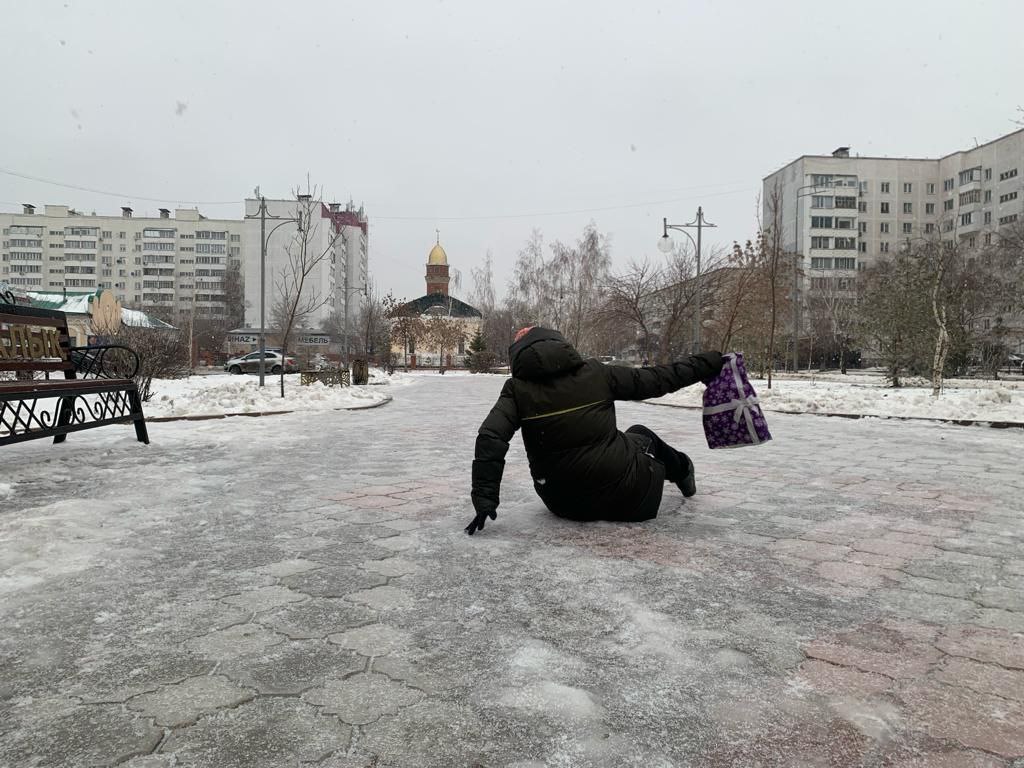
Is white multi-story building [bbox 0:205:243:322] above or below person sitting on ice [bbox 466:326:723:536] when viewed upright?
above

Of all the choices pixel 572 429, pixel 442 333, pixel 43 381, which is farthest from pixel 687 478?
pixel 442 333

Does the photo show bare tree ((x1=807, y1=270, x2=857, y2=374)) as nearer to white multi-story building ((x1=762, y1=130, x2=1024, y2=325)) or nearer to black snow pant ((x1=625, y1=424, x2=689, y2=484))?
white multi-story building ((x1=762, y1=130, x2=1024, y2=325))

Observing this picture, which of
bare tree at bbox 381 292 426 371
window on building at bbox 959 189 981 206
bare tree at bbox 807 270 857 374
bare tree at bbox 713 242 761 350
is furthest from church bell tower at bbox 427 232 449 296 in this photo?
bare tree at bbox 713 242 761 350

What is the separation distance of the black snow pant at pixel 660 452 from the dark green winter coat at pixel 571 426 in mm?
248

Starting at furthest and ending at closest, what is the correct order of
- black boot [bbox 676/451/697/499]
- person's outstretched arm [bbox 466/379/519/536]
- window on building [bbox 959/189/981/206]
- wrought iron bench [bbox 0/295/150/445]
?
window on building [bbox 959/189/981/206] < wrought iron bench [bbox 0/295/150/445] < black boot [bbox 676/451/697/499] < person's outstretched arm [bbox 466/379/519/536]

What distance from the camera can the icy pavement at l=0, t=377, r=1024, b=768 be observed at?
1.88 metres

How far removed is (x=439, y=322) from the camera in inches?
2355

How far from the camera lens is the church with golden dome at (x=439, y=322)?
60.3 metres

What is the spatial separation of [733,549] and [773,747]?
6.78 feet

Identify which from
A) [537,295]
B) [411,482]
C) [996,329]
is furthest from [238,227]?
[411,482]

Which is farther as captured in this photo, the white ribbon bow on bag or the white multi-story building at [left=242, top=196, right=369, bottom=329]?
the white multi-story building at [left=242, top=196, right=369, bottom=329]

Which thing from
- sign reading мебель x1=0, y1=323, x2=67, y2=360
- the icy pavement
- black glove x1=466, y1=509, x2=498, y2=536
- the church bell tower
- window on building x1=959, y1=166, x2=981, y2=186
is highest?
window on building x1=959, y1=166, x2=981, y2=186

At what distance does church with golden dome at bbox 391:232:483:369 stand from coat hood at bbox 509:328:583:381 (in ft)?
158

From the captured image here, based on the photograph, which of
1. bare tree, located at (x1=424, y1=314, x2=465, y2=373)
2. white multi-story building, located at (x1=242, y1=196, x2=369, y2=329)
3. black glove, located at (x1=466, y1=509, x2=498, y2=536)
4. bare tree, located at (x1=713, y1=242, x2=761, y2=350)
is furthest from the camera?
white multi-story building, located at (x1=242, y1=196, x2=369, y2=329)
